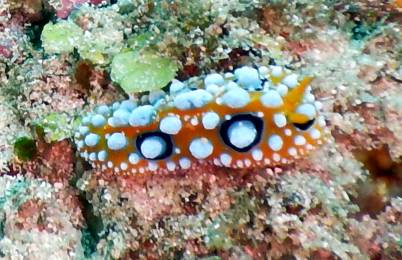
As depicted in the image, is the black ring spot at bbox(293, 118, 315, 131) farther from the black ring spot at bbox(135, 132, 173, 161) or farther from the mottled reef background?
the black ring spot at bbox(135, 132, 173, 161)

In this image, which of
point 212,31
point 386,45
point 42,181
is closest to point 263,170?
point 212,31

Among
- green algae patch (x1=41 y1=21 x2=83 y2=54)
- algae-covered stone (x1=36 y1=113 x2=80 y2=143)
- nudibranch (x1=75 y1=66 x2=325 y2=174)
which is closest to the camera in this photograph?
nudibranch (x1=75 y1=66 x2=325 y2=174)

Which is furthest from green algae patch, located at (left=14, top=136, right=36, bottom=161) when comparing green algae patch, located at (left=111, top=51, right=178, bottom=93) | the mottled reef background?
green algae patch, located at (left=111, top=51, right=178, bottom=93)

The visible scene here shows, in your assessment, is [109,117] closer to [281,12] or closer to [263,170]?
[263,170]

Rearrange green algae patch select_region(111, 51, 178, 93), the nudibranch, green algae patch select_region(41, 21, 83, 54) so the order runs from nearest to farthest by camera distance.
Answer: the nudibranch, green algae patch select_region(111, 51, 178, 93), green algae patch select_region(41, 21, 83, 54)

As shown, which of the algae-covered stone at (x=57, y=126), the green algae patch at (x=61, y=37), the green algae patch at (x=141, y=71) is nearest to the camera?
the green algae patch at (x=141, y=71)

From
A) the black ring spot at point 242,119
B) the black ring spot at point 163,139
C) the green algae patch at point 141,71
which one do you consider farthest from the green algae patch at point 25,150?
the black ring spot at point 242,119

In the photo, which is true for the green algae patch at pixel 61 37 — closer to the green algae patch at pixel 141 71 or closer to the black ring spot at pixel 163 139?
the green algae patch at pixel 141 71

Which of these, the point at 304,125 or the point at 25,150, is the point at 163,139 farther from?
the point at 25,150
